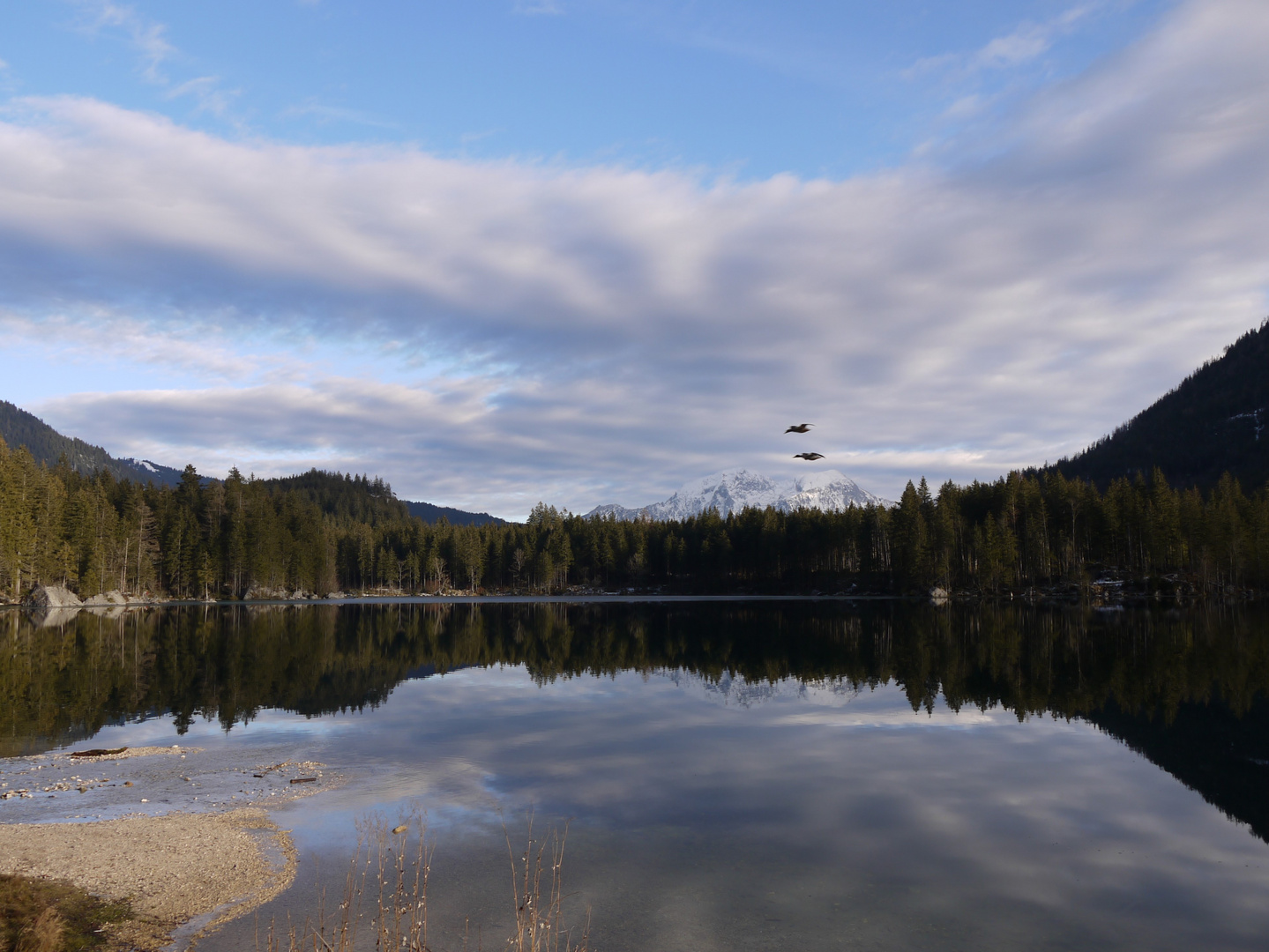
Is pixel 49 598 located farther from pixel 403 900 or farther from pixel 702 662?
pixel 403 900

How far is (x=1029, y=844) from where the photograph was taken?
613 inches

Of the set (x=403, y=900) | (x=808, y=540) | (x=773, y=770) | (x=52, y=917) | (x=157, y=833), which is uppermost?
(x=808, y=540)

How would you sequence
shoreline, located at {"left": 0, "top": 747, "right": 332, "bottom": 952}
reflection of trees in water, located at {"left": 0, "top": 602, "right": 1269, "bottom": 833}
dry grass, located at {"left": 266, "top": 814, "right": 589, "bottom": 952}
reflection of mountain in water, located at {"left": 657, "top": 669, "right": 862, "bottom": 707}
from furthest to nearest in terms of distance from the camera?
reflection of mountain in water, located at {"left": 657, "top": 669, "right": 862, "bottom": 707} → reflection of trees in water, located at {"left": 0, "top": 602, "right": 1269, "bottom": 833} → shoreline, located at {"left": 0, "top": 747, "right": 332, "bottom": 952} → dry grass, located at {"left": 266, "top": 814, "right": 589, "bottom": 952}

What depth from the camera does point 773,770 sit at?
2156cm

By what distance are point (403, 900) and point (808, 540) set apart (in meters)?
155

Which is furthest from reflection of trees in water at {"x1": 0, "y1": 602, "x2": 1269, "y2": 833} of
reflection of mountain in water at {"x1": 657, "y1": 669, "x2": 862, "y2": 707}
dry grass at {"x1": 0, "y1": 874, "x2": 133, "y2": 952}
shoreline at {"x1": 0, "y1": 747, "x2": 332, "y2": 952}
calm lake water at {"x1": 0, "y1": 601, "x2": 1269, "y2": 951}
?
dry grass at {"x1": 0, "y1": 874, "x2": 133, "y2": 952}

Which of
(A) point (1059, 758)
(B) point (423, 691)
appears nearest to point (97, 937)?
(A) point (1059, 758)

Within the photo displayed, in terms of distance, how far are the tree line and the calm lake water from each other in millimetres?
62183

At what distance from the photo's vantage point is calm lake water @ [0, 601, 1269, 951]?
12.3 metres

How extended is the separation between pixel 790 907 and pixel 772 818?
4.91 meters

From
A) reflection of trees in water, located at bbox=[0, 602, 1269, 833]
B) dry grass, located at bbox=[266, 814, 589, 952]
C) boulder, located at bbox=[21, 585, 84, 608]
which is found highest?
boulder, located at bbox=[21, 585, 84, 608]

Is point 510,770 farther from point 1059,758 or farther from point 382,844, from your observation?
point 1059,758

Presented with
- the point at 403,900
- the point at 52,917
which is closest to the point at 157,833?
the point at 52,917

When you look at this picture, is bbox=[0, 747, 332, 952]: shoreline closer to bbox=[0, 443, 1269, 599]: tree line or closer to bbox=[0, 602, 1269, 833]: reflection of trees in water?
bbox=[0, 602, 1269, 833]: reflection of trees in water
